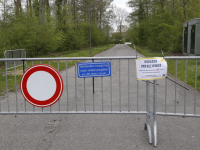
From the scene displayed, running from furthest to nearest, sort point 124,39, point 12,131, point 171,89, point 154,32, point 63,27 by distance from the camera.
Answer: point 124,39 → point 63,27 → point 154,32 → point 171,89 → point 12,131

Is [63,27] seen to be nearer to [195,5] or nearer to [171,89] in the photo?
[195,5]

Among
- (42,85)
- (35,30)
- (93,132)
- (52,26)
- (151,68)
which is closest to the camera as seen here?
(151,68)

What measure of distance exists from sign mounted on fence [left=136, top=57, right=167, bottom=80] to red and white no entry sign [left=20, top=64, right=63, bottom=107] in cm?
159

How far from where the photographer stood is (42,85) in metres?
5.07

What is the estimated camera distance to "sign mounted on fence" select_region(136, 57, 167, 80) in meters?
4.49

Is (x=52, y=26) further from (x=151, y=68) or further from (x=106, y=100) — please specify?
(x=151, y=68)

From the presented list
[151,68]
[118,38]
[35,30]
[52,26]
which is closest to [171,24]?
[52,26]

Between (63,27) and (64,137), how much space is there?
3434 centimetres

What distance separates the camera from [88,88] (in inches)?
381

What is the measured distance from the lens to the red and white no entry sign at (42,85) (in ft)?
16.5

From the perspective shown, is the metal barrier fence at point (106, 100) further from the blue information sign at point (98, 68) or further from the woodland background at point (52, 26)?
the woodland background at point (52, 26)

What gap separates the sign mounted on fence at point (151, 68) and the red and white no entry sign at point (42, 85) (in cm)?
159

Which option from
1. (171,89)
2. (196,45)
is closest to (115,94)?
(171,89)

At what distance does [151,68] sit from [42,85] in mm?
2116
